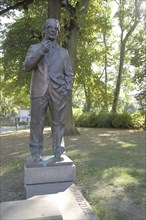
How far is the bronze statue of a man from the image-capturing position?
4109mm

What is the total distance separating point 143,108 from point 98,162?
11.5m

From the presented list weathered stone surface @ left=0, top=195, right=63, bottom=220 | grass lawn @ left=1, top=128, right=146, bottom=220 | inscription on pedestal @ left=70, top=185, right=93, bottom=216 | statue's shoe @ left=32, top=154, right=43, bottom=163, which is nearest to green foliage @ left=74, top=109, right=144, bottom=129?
grass lawn @ left=1, top=128, right=146, bottom=220

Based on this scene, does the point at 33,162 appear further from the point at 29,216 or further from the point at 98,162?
the point at 98,162

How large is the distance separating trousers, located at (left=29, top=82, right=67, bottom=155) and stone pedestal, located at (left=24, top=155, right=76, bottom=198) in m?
0.25

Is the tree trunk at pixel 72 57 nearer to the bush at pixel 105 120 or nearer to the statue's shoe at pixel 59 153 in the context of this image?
the bush at pixel 105 120

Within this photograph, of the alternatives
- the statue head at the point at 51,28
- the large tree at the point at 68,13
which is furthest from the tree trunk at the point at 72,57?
the statue head at the point at 51,28

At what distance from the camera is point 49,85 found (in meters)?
4.13

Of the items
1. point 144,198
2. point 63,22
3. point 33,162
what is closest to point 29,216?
point 33,162

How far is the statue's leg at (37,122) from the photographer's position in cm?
418

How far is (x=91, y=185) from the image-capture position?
520 centimetres

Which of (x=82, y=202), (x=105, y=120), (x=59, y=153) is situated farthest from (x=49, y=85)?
(x=105, y=120)

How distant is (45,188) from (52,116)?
1.10m

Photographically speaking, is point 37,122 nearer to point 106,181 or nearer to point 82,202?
point 82,202

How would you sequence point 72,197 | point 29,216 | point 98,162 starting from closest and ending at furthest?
point 29,216 < point 72,197 < point 98,162
